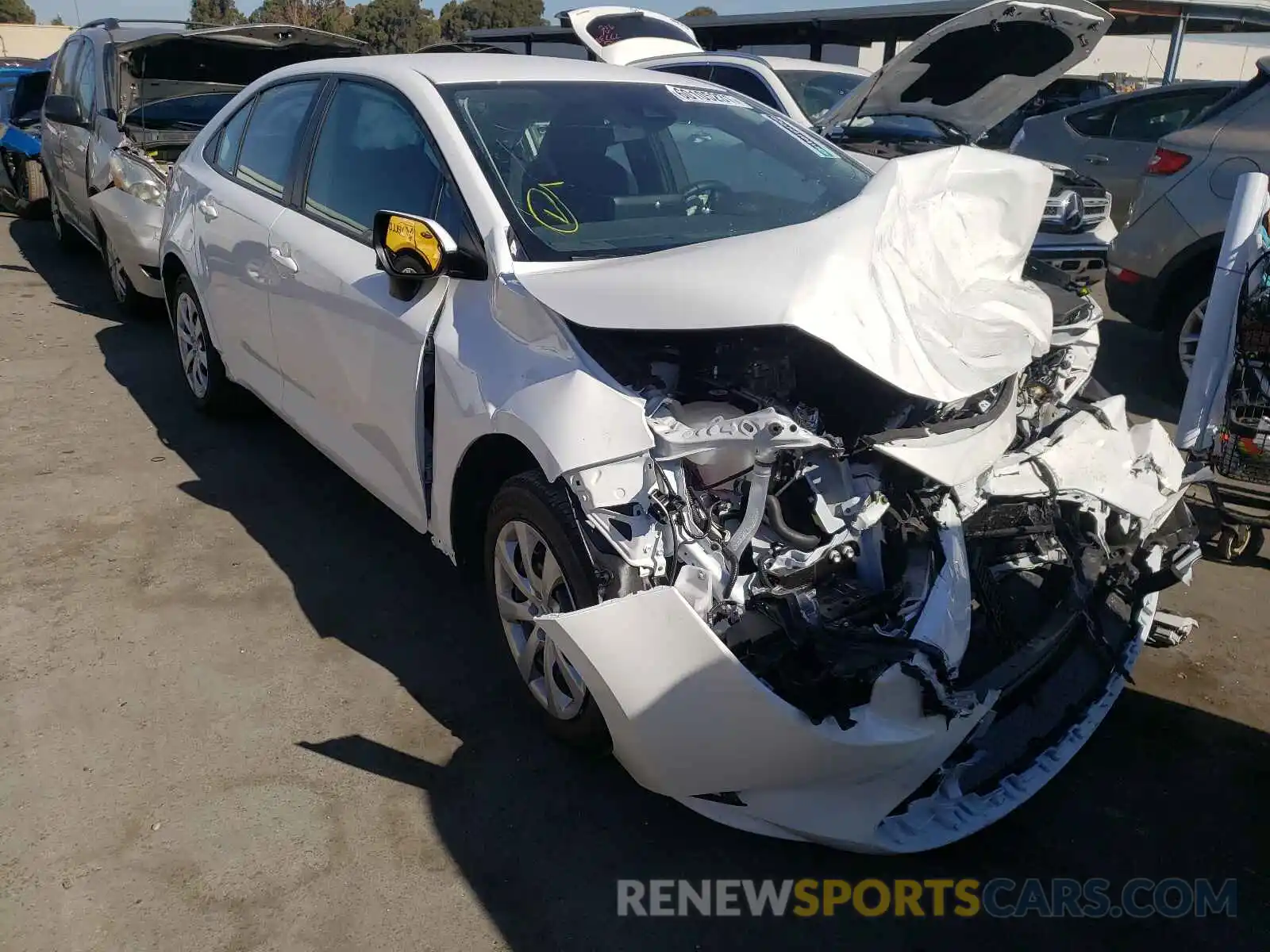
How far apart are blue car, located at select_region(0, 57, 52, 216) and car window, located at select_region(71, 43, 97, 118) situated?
8.55 ft

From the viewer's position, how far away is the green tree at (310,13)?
124ft

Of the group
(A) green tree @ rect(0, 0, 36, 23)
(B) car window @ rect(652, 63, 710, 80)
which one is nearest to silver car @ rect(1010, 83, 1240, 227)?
(B) car window @ rect(652, 63, 710, 80)

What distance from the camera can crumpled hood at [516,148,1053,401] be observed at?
2.44m

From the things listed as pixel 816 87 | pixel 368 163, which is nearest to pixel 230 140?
pixel 368 163

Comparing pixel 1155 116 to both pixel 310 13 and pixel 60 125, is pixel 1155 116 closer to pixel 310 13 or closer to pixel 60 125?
pixel 60 125

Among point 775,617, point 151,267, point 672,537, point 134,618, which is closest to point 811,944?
point 775,617

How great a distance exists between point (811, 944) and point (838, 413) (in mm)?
1343

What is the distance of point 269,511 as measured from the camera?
175 inches

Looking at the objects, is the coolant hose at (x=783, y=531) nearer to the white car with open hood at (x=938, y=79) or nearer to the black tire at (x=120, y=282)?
the white car with open hood at (x=938, y=79)

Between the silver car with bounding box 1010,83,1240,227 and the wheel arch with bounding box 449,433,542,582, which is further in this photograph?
the silver car with bounding box 1010,83,1240,227

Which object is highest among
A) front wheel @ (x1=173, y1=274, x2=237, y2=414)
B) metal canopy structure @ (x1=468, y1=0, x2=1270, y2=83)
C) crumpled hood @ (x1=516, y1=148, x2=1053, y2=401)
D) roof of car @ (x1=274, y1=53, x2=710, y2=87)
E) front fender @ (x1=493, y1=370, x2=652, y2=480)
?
metal canopy structure @ (x1=468, y1=0, x2=1270, y2=83)

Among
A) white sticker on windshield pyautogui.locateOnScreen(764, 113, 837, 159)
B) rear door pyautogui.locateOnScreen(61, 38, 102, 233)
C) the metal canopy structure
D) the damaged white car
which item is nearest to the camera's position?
white sticker on windshield pyautogui.locateOnScreen(764, 113, 837, 159)

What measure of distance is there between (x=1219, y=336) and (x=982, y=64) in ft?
7.62

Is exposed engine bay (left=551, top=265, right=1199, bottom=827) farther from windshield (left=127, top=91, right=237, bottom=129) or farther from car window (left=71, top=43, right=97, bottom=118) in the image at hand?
car window (left=71, top=43, right=97, bottom=118)
